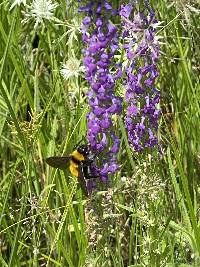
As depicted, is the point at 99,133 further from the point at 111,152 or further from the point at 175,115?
the point at 175,115

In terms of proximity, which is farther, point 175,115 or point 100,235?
point 175,115

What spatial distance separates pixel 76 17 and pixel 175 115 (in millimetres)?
555

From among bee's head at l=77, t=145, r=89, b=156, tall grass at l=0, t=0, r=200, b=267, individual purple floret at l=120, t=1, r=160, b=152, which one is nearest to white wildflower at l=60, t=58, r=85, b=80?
tall grass at l=0, t=0, r=200, b=267

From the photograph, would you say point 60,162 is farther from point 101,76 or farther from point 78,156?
point 101,76

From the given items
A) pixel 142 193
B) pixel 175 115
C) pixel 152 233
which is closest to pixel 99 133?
pixel 142 193

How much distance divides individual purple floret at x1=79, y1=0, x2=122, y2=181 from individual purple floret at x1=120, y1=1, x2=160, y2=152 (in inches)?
4.0

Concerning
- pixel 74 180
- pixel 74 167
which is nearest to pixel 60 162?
pixel 74 167

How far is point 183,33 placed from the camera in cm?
253

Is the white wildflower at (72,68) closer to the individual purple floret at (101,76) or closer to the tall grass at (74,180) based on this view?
the tall grass at (74,180)

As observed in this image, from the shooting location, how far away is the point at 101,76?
1.38 m

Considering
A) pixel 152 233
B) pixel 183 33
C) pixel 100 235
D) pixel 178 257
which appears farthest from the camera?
pixel 183 33

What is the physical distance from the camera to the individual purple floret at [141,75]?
151 cm

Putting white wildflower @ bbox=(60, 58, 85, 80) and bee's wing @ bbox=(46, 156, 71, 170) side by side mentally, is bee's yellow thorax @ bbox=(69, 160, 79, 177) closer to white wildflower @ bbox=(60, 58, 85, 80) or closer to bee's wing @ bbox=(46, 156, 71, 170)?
bee's wing @ bbox=(46, 156, 71, 170)

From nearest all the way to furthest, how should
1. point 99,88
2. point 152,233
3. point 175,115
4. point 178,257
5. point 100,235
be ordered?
point 99,88, point 100,235, point 152,233, point 178,257, point 175,115
